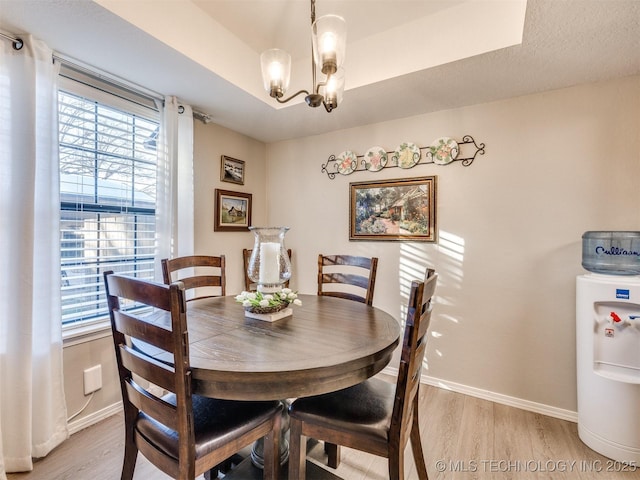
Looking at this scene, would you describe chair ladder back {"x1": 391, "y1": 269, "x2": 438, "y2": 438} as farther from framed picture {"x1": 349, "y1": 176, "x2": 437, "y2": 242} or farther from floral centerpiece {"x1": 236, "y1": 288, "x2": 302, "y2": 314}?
framed picture {"x1": 349, "y1": 176, "x2": 437, "y2": 242}

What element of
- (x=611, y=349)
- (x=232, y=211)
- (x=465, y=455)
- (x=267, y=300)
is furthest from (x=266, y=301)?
(x=611, y=349)

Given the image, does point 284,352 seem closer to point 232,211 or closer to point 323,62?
point 323,62

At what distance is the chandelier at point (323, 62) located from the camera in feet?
4.06

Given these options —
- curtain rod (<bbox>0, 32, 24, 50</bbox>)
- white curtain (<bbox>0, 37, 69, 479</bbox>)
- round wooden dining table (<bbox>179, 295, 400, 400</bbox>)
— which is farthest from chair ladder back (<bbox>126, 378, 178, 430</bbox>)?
curtain rod (<bbox>0, 32, 24, 50</bbox>)

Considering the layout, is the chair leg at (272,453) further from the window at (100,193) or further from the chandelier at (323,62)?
the window at (100,193)

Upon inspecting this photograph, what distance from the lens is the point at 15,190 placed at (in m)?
1.62

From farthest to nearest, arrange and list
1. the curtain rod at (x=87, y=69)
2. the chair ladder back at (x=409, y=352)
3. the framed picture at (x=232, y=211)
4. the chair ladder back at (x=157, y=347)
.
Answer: the framed picture at (x=232, y=211), the curtain rod at (x=87, y=69), the chair ladder back at (x=409, y=352), the chair ladder back at (x=157, y=347)

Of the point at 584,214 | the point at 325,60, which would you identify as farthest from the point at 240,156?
the point at 584,214

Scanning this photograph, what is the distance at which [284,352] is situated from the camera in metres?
1.14

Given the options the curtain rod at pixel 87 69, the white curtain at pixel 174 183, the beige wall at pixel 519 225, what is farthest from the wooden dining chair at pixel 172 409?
the beige wall at pixel 519 225

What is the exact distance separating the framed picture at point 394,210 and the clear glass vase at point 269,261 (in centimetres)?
139

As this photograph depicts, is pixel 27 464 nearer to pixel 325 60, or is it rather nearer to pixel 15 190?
pixel 15 190

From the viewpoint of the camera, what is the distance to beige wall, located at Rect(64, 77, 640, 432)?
2.00 metres

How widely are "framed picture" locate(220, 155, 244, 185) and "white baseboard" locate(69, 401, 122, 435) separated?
202 cm
